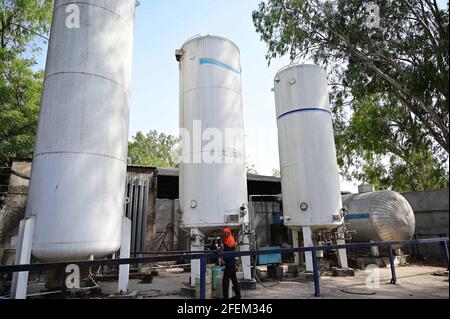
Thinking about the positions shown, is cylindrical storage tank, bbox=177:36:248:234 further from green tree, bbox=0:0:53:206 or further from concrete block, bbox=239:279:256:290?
green tree, bbox=0:0:53:206

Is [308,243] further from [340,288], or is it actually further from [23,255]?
[23,255]

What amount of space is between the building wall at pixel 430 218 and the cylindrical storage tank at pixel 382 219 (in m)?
3.61

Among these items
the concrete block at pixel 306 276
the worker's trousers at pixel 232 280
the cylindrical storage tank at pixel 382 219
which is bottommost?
the concrete block at pixel 306 276

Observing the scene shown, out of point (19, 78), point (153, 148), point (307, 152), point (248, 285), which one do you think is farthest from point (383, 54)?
point (153, 148)

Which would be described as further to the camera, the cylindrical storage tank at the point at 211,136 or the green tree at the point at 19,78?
the green tree at the point at 19,78

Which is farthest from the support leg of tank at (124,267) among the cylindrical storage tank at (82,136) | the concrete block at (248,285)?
the concrete block at (248,285)

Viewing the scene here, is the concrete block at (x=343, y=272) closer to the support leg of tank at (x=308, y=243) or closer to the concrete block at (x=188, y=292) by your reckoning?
the support leg of tank at (x=308, y=243)

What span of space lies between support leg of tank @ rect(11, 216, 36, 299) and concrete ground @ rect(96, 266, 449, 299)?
8.36ft

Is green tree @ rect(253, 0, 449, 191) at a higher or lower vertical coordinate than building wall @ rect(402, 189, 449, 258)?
higher

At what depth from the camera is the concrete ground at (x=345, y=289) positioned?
657 centimetres

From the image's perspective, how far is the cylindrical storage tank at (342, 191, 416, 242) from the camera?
11.4 metres

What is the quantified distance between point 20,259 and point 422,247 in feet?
54.2

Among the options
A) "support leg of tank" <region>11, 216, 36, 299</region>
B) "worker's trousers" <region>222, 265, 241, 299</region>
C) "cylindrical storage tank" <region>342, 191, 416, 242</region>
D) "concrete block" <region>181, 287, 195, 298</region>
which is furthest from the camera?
"cylindrical storage tank" <region>342, 191, 416, 242</region>

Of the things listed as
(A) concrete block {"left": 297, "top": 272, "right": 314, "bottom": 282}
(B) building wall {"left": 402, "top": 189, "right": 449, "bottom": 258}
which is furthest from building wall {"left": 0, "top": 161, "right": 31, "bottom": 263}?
(B) building wall {"left": 402, "top": 189, "right": 449, "bottom": 258}
